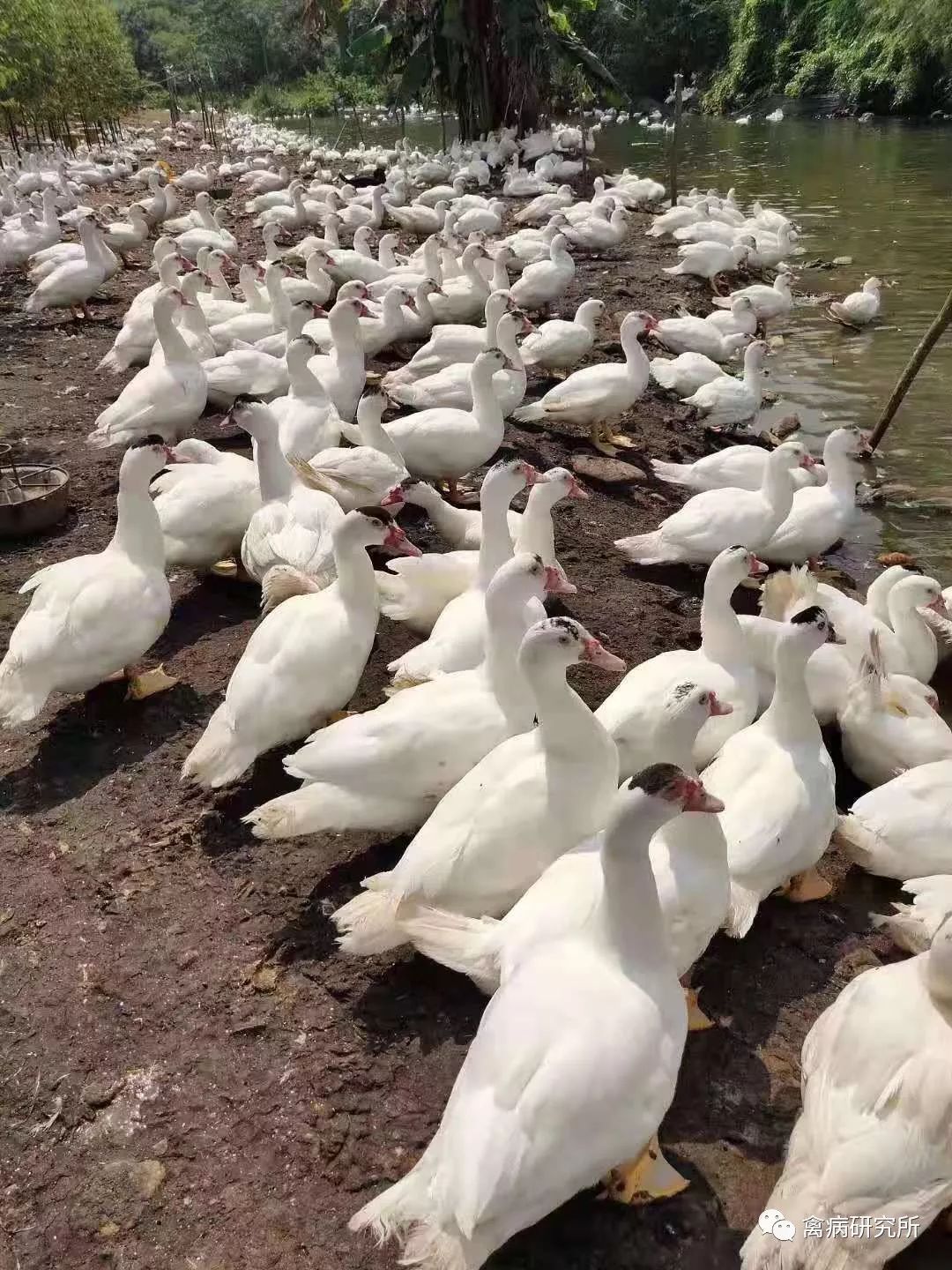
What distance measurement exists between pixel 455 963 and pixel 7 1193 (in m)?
1.47

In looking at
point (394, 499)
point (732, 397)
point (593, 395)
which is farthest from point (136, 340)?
point (732, 397)

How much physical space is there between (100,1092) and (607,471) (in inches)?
238

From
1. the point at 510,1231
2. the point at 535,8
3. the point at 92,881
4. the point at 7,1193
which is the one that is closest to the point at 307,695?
the point at 92,881

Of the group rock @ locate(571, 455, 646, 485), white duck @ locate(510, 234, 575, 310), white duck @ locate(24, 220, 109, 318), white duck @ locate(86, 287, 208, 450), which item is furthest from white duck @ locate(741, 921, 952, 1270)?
white duck @ locate(24, 220, 109, 318)

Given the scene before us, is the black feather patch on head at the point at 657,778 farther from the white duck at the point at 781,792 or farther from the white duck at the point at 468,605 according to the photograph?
the white duck at the point at 468,605

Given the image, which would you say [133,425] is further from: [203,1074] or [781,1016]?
[781,1016]

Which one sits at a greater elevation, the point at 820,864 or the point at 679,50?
the point at 679,50

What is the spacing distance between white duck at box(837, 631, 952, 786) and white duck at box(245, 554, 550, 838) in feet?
5.69

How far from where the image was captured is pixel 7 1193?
2.83m

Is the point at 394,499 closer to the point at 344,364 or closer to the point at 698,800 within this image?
the point at 344,364

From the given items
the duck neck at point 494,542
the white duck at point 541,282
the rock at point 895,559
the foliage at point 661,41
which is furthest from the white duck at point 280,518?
the foliage at point 661,41

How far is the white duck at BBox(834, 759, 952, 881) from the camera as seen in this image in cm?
384

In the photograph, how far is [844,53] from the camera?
40.6m

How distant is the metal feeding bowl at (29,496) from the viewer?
21.1 feet
